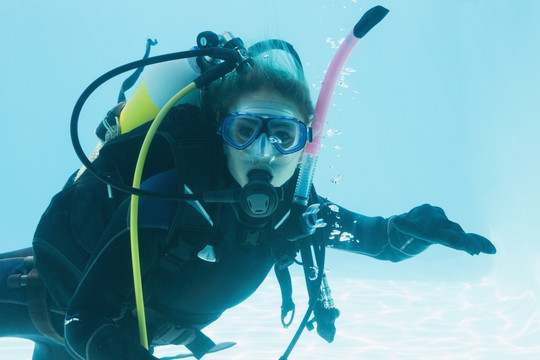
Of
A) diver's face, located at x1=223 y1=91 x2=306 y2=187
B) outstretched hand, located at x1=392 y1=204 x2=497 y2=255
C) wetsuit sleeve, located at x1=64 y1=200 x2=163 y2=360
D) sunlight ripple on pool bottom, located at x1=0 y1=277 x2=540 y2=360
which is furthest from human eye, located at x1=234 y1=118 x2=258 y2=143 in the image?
sunlight ripple on pool bottom, located at x1=0 y1=277 x2=540 y2=360

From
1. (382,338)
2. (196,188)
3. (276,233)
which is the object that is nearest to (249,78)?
(196,188)

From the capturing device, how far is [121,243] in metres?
1.62

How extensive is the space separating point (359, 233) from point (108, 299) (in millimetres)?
1694

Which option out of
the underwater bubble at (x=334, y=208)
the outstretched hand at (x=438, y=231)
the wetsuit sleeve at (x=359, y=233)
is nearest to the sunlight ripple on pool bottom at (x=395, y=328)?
the wetsuit sleeve at (x=359, y=233)

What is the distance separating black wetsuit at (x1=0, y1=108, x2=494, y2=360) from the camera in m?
1.56

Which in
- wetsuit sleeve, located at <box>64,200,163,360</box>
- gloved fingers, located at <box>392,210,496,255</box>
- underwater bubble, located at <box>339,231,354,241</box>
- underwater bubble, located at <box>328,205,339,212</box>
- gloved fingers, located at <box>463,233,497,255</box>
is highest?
underwater bubble, located at <box>328,205,339,212</box>

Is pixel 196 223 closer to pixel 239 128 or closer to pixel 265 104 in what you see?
pixel 239 128

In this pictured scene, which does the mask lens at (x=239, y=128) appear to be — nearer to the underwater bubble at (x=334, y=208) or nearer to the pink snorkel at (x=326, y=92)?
the pink snorkel at (x=326, y=92)

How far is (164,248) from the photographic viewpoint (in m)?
1.83

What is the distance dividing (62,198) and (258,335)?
3986mm

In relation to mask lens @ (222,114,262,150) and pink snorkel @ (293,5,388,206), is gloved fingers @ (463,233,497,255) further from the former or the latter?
mask lens @ (222,114,262,150)

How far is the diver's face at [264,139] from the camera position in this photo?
202 cm

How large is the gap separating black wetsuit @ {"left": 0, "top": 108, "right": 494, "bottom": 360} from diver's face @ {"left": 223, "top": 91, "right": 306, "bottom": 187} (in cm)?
15

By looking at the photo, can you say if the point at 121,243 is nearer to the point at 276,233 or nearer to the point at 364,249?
the point at 276,233
